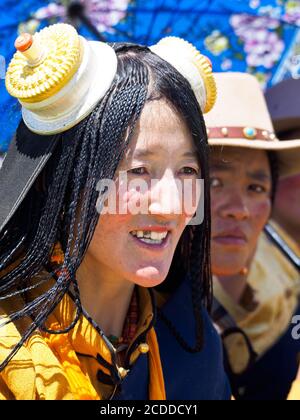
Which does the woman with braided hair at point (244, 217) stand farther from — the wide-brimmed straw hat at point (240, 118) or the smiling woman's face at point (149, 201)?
the smiling woman's face at point (149, 201)

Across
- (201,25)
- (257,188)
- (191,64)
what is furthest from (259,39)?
(191,64)

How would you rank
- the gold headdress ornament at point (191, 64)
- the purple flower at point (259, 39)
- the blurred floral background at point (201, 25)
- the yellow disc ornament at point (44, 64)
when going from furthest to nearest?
the purple flower at point (259, 39) < the blurred floral background at point (201, 25) < the gold headdress ornament at point (191, 64) < the yellow disc ornament at point (44, 64)

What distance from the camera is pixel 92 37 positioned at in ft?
9.18

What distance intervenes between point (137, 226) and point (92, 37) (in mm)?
1094

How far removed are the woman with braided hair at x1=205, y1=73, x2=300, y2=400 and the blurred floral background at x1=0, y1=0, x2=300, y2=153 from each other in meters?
0.23

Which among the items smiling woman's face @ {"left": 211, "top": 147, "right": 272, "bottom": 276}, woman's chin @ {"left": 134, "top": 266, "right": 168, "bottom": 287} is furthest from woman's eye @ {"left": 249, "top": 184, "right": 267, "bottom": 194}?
woman's chin @ {"left": 134, "top": 266, "right": 168, "bottom": 287}

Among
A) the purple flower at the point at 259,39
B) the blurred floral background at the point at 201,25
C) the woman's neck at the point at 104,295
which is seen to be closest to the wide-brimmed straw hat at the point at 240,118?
the blurred floral background at the point at 201,25

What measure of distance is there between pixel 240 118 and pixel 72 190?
3.76 ft

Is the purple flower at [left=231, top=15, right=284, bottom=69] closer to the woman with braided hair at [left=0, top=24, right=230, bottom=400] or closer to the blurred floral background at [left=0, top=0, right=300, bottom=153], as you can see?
the blurred floral background at [left=0, top=0, right=300, bottom=153]

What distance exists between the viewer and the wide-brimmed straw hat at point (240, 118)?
112 inches

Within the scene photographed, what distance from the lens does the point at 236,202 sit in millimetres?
2883

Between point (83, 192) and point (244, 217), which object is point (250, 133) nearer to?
point (244, 217)

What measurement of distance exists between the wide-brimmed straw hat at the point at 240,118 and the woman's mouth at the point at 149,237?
0.92 meters

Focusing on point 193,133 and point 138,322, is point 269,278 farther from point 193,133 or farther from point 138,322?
point 193,133
